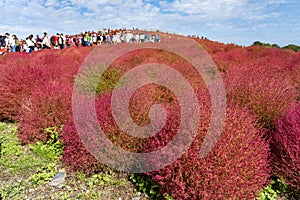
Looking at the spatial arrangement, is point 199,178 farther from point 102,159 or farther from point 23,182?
point 23,182

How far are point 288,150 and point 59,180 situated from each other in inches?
109

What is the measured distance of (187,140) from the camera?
106 inches

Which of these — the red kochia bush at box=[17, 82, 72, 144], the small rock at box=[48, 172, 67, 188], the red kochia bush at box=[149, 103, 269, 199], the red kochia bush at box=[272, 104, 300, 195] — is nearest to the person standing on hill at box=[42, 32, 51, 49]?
the red kochia bush at box=[17, 82, 72, 144]

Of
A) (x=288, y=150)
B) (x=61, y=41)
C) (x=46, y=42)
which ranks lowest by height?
(x=288, y=150)

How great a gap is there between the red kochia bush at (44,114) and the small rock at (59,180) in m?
1.00

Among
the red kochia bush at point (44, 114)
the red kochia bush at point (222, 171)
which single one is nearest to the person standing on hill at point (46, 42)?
the red kochia bush at point (44, 114)

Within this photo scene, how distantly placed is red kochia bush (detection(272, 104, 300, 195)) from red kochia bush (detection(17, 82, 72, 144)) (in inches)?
117

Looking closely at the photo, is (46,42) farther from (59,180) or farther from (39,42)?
(59,180)

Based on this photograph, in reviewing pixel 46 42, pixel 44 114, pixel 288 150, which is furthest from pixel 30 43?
pixel 288 150

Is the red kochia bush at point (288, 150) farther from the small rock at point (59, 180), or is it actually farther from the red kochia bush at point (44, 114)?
the red kochia bush at point (44, 114)

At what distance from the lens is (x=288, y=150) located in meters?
2.96

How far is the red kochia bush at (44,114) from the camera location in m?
4.28

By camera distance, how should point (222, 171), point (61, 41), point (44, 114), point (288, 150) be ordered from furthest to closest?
point (61, 41)
point (44, 114)
point (288, 150)
point (222, 171)

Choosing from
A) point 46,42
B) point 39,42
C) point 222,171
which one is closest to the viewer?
point 222,171
